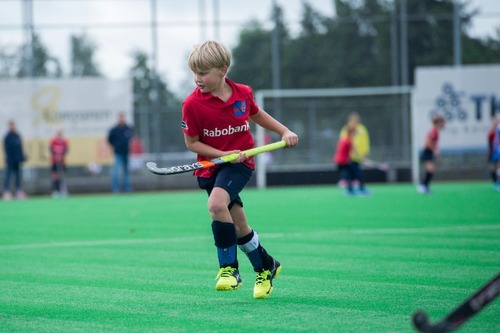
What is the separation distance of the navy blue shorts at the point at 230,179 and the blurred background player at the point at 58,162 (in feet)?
69.5

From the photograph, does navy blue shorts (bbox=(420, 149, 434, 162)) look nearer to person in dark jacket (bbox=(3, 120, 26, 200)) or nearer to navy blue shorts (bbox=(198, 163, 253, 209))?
person in dark jacket (bbox=(3, 120, 26, 200))

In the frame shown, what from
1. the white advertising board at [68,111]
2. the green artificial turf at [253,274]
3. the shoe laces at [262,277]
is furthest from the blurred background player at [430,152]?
the shoe laces at [262,277]

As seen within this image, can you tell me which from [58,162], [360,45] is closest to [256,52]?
[360,45]

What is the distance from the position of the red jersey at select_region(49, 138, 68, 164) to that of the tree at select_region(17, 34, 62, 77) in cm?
340

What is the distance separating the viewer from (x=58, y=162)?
27953 millimetres

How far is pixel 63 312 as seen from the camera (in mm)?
6340

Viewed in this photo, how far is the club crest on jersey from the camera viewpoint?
267 inches

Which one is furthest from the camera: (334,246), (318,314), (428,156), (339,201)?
(428,156)

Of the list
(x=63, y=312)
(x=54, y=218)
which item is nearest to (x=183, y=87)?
(x=54, y=218)

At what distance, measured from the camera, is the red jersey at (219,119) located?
670 cm

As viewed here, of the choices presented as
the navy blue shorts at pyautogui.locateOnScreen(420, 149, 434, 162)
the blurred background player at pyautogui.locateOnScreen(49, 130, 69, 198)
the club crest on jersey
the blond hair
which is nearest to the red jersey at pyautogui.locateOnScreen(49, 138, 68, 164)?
the blurred background player at pyautogui.locateOnScreen(49, 130, 69, 198)

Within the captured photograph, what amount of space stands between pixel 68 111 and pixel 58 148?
1980 millimetres

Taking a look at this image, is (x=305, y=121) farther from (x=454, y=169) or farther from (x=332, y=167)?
(x=454, y=169)

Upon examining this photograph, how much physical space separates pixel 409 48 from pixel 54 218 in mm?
17590
